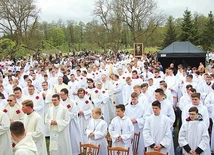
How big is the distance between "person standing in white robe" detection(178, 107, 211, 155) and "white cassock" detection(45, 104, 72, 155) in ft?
10.1

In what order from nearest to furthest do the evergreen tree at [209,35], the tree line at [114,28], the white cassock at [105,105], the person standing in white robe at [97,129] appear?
the person standing in white robe at [97,129], the white cassock at [105,105], the tree line at [114,28], the evergreen tree at [209,35]

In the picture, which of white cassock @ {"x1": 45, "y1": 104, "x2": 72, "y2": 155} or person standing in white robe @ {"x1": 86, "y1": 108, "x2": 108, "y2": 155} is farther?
white cassock @ {"x1": 45, "y1": 104, "x2": 72, "y2": 155}

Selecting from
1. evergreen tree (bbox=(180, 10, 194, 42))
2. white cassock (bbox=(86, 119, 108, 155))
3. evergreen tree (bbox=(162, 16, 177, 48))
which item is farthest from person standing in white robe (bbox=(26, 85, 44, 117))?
evergreen tree (bbox=(162, 16, 177, 48))

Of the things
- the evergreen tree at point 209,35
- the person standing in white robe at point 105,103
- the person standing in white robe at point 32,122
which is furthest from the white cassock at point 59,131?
the evergreen tree at point 209,35

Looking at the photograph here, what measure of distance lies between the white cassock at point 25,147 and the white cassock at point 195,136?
3539 mm

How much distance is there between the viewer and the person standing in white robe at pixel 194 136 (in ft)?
21.9

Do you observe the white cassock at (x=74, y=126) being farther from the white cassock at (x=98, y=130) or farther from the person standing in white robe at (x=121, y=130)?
the person standing in white robe at (x=121, y=130)

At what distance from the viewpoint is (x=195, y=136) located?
675 cm

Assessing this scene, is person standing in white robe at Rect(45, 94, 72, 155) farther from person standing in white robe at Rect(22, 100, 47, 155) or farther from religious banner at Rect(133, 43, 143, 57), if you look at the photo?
religious banner at Rect(133, 43, 143, 57)

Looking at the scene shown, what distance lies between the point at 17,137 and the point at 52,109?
3380 millimetres

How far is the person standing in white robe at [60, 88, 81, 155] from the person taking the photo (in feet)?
29.3

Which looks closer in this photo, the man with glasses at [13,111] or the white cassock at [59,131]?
the white cassock at [59,131]

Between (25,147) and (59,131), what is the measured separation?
3.37 metres

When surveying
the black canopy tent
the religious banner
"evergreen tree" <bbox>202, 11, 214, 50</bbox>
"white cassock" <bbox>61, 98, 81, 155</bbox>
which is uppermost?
"evergreen tree" <bbox>202, 11, 214, 50</bbox>
